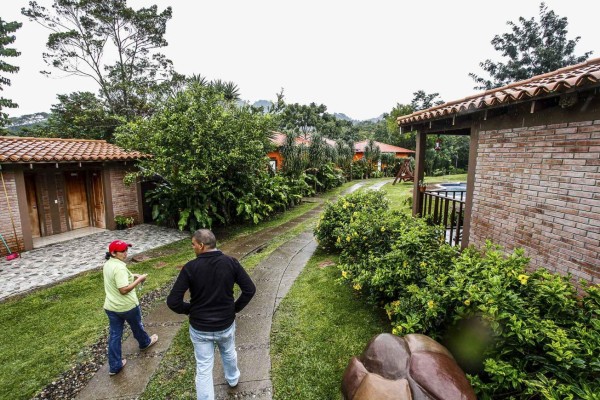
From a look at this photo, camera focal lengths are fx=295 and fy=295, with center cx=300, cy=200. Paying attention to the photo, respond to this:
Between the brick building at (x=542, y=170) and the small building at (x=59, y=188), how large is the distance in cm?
1144

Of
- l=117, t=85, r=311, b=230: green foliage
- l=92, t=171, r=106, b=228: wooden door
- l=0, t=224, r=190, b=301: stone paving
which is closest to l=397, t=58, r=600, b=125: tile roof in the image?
l=117, t=85, r=311, b=230: green foliage

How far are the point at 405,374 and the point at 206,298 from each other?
6.38 ft

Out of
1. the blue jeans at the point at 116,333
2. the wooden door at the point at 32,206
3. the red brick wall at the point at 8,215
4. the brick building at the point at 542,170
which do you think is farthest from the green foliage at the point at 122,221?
the brick building at the point at 542,170

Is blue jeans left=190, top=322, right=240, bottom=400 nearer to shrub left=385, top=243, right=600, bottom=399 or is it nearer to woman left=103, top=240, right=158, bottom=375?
woman left=103, top=240, right=158, bottom=375

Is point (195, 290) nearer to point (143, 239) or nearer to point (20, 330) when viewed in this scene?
point (20, 330)

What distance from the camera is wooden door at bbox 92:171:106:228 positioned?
11.9m

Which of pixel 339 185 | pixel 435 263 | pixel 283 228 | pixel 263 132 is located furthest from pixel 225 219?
pixel 339 185

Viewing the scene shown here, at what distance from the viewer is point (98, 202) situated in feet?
39.7

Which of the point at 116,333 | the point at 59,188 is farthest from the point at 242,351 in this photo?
the point at 59,188

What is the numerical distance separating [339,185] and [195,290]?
20.9 metres

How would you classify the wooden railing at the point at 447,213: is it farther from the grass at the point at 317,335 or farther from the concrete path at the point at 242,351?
the concrete path at the point at 242,351

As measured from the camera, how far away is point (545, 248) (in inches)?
162

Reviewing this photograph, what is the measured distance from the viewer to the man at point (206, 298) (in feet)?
9.45

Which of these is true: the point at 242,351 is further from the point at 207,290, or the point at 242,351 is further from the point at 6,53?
the point at 6,53
